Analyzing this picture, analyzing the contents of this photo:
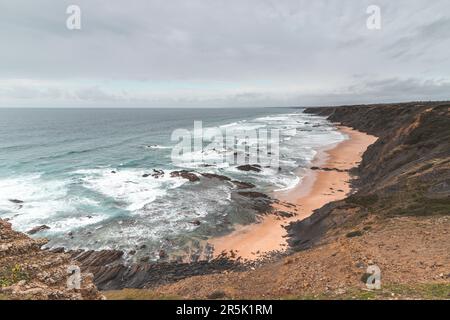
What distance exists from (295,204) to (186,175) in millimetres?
18673

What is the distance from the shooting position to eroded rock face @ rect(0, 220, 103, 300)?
9633 mm

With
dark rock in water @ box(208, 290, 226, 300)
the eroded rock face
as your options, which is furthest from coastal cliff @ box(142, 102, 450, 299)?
the eroded rock face

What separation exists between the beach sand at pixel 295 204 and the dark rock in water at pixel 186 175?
42.6 feet

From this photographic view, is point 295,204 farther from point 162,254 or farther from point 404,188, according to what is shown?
point 162,254

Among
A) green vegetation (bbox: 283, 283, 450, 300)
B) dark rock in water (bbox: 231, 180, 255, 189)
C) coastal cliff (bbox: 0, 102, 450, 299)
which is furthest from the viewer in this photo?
dark rock in water (bbox: 231, 180, 255, 189)

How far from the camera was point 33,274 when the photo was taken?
37.2 ft

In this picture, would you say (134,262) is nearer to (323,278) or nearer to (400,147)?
(323,278)

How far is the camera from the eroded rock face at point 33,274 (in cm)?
963

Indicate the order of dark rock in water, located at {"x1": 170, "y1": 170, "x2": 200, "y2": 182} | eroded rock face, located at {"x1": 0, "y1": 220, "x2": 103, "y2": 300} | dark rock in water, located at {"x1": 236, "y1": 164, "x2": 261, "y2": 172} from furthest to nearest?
1. dark rock in water, located at {"x1": 236, "y1": 164, "x2": 261, "y2": 172}
2. dark rock in water, located at {"x1": 170, "y1": 170, "x2": 200, "y2": 182}
3. eroded rock face, located at {"x1": 0, "y1": 220, "x2": 103, "y2": 300}

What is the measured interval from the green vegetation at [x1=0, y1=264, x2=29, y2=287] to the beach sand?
15.1 m

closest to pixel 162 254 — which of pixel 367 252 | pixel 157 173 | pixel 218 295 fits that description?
pixel 218 295

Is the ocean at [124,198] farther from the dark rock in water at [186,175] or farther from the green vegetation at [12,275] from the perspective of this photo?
the green vegetation at [12,275]

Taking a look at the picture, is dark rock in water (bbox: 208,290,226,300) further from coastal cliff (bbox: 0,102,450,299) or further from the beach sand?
the beach sand
